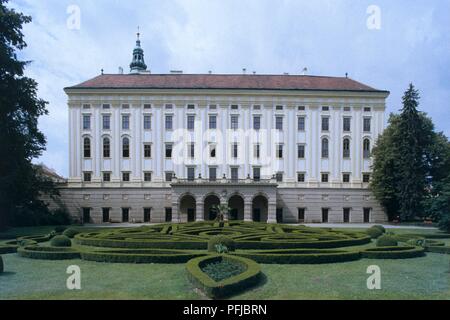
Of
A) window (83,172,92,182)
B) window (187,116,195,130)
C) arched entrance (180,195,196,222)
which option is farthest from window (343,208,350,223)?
window (83,172,92,182)

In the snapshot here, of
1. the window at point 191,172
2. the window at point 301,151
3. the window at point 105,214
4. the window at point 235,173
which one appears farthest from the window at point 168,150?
the window at point 301,151

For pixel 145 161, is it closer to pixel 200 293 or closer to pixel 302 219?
pixel 302 219

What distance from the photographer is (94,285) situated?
10.7m

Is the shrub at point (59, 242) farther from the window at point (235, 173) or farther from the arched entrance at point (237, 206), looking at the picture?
the window at point (235, 173)

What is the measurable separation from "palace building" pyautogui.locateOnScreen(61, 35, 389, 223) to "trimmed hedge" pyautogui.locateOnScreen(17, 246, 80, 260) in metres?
25.0

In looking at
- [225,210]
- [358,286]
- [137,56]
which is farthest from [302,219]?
[137,56]

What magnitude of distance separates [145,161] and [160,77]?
11912mm

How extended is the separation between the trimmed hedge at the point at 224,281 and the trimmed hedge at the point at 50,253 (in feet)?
22.3

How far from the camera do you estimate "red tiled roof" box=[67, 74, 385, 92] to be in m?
43.1

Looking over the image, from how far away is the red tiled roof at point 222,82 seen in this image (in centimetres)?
4309

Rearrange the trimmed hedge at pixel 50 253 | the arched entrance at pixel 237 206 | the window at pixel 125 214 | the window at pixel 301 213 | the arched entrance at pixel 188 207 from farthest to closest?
the window at pixel 301 213
the window at pixel 125 214
the arched entrance at pixel 237 206
the arched entrance at pixel 188 207
the trimmed hedge at pixel 50 253

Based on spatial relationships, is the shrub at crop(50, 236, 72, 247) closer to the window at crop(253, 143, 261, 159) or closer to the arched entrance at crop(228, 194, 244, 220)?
the arched entrance at crop(228, 194, 244, 220)

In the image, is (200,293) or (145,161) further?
(145,161)

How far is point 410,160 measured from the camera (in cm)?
3662
